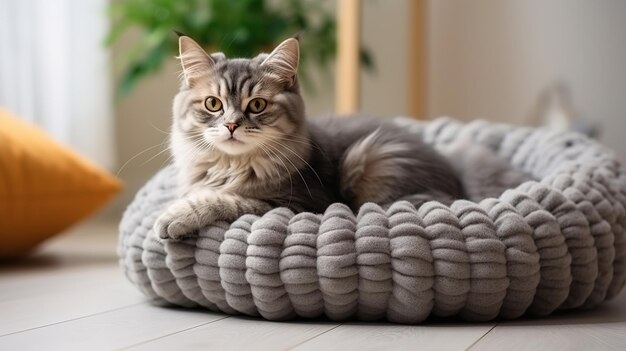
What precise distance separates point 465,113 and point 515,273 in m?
2.01

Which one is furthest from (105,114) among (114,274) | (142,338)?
(142,338)

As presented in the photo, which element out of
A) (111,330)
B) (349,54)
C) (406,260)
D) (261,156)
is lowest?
(111,330)

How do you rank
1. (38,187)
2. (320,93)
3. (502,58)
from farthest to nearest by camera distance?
(320,93) → (502,58) → (38,187)

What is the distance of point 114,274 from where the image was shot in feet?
6.87

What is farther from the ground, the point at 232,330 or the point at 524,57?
the point at 524,57

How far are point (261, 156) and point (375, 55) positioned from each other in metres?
1.60

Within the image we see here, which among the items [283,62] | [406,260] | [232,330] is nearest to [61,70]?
[283,62]

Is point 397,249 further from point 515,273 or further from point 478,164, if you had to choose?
point 478,164

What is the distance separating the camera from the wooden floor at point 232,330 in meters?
1.27

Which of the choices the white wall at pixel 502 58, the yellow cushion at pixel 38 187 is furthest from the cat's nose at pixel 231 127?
the white wall at pixel 502 58

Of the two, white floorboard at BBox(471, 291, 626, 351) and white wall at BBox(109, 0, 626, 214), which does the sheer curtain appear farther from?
white floorboard at BBox(471, 291, 626, 351)

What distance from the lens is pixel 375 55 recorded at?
3119 mm

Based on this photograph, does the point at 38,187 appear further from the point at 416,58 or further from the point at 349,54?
the point at 416,58

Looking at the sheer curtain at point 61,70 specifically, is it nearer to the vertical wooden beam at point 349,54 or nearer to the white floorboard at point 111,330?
the vertical wooden beam at point 349,54
